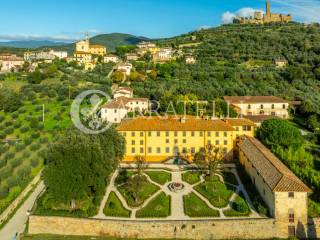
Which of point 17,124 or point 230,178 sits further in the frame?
point 17,124

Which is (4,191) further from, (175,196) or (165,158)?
(165,158)

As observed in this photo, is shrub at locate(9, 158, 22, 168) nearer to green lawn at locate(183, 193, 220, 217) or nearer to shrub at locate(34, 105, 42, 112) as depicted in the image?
green lawn at locate(183, 193, 220, 217)

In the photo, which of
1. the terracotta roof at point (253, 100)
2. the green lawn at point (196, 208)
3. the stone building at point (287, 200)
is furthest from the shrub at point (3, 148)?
the terracotta roof at point (253, 100)

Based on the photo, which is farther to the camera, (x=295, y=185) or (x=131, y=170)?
(x=131, y=170)

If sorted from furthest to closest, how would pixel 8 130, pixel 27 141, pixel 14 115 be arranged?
1. pixel 14 115
2. pixel 8 130
3. pixel 27 141

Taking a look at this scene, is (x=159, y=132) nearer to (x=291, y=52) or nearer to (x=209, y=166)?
(x=209, y=166)

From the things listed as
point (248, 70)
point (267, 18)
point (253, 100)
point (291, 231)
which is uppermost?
point (267, 18)

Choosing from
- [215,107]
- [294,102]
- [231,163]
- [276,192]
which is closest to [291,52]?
[294,102]

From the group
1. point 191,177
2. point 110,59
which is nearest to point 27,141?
point 191,177
